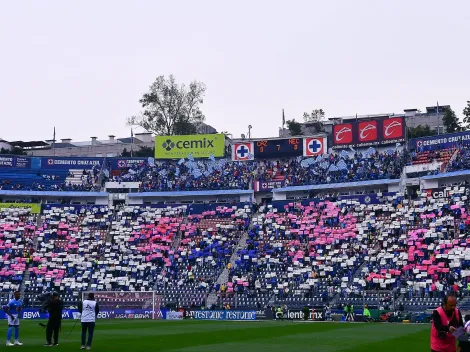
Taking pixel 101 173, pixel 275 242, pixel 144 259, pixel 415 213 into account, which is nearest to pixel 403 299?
pixel 415 213

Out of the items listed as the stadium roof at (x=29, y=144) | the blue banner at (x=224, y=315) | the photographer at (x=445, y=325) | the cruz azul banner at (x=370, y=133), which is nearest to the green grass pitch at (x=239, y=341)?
the photographer at (x=445, y=325)

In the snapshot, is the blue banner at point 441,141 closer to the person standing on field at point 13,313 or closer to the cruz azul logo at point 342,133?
the cruz azul logo at point 342,133

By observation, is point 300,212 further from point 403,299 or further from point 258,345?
point 258,345

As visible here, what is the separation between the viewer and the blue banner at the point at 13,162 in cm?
8462

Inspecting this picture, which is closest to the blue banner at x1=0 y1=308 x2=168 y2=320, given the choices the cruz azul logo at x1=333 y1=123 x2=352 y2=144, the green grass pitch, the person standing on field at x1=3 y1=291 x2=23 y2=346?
Result: the green grass pitch

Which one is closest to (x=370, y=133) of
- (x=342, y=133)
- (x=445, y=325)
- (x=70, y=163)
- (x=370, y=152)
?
(x=370, y=152)

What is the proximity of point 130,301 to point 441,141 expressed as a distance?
113 ft

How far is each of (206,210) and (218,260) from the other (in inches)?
371

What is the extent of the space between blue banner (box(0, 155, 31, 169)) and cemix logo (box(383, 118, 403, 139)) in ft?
134

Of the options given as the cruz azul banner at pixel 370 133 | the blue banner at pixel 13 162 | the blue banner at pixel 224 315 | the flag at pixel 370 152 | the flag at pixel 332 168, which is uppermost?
the cruz azul banner at pixel 370 133

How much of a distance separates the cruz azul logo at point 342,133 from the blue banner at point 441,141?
7.34m

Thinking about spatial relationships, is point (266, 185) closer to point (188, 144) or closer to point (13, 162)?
point (188, 144)

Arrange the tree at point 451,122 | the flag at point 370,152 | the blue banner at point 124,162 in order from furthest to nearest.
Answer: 1. the tree at point 451,122
2. the blue banner at point 124,162
3. the flag at point 370,152

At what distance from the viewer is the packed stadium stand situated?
61.9m
